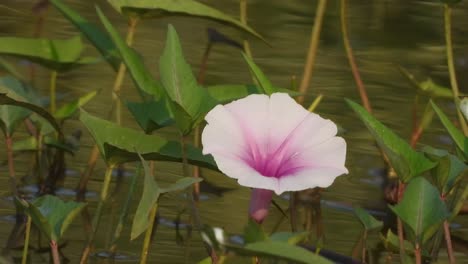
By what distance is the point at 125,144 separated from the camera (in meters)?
1.74

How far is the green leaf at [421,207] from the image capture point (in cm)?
168

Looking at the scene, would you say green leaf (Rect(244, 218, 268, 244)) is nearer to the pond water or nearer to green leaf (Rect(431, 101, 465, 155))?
green leaf (Rect(431, 101, 465, 155))

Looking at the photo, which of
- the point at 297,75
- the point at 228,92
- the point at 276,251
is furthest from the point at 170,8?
the point at 297,75

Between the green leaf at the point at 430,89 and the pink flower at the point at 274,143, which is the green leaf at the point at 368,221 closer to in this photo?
the pink flower at the point at 274,143

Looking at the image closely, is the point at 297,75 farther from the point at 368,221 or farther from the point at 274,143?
the point at 274,143

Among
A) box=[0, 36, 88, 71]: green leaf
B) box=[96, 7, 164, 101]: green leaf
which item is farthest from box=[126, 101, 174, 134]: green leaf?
box=[0, 36, 88, 71]: green leaf

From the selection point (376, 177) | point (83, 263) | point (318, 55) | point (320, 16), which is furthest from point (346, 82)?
point (83, 263)

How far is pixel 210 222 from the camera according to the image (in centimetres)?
238

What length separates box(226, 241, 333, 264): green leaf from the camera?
133 centimetres

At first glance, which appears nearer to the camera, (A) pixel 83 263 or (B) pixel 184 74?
(B) pixel 184 74

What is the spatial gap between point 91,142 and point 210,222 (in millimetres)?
494

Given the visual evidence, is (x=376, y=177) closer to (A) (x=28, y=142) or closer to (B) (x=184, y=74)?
(A) (x=28, y=142)

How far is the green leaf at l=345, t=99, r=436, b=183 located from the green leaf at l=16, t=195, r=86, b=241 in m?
0.35

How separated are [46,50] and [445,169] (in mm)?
813
